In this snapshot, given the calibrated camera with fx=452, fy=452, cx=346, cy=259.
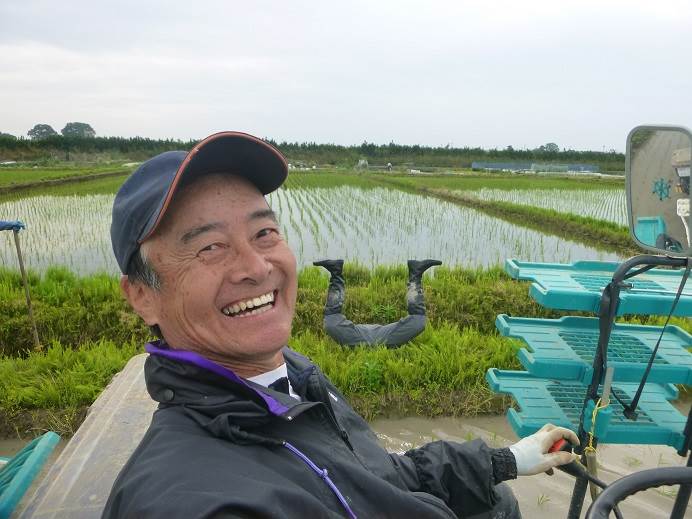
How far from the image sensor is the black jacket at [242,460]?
2.63 ft

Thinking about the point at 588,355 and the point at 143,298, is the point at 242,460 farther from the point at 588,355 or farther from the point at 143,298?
the point at 588,355

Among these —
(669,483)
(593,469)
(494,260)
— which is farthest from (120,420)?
(494,260)

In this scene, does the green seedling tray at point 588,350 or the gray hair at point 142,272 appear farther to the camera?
the green seedling tray at point 588,350

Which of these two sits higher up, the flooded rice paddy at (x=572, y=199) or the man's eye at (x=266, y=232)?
the man's eye at (x=266, y=232)

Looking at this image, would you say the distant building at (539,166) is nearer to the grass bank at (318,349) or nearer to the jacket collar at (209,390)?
the grass bank at (318,349)

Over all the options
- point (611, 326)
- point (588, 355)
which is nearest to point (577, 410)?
point (588, 355)

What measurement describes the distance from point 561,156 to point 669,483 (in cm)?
4755

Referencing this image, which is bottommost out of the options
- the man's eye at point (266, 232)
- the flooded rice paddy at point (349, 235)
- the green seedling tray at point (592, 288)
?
the flooded rice paddy at point (349, 235)

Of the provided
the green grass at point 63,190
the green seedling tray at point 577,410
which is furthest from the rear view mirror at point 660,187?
the green grass at point 63,190

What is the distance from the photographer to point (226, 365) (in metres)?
1.18

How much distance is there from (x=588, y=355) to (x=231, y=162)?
5.26 ft

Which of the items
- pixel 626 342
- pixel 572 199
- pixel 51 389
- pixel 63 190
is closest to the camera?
pixel 626 342

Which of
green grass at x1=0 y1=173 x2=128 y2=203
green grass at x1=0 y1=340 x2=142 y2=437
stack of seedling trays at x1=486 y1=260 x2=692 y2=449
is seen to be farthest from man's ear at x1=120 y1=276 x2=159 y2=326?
green grass at x1=0 y1=173 x2=128 y2=203

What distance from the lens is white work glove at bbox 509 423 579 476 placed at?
1.53 meters
